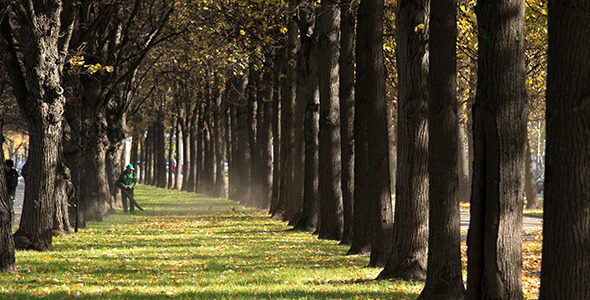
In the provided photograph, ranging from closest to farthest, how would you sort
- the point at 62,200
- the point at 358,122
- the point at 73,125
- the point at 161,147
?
the point at 358,122 < the point at 62,200 < the point at 73,125 < the point at 161,147

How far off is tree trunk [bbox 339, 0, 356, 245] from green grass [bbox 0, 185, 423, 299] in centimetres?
114

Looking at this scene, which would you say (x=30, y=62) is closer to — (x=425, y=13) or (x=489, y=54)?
(x=425, y=13)

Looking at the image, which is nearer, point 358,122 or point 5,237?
point 5,237

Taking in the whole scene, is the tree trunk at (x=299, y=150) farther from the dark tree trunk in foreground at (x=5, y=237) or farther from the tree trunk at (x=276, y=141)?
the dark tree trunk in foreground at (x=5, y=237)

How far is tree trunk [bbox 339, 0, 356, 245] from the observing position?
53.1 feet

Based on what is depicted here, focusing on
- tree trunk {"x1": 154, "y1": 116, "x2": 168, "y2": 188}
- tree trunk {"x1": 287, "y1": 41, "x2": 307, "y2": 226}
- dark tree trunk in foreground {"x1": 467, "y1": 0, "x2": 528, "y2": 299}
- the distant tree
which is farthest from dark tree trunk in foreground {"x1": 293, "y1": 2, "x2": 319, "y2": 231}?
tree trunk {"x1": 154, "y1": 116, "x2": 168, "y2": 188}

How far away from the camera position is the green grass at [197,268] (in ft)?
31.3

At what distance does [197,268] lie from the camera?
41.6 ft

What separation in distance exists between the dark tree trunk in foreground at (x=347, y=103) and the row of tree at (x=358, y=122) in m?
0.03

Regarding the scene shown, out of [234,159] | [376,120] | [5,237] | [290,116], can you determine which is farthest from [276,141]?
[5,237]

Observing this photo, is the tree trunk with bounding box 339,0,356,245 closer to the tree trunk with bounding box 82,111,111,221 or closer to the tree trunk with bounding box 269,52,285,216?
the tree trunk with bounding box 269,52,285,216

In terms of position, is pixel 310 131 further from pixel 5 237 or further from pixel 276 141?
pixel 5 237

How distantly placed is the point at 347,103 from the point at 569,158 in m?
11.4

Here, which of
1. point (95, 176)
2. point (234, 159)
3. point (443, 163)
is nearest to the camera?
point (443, 163)
